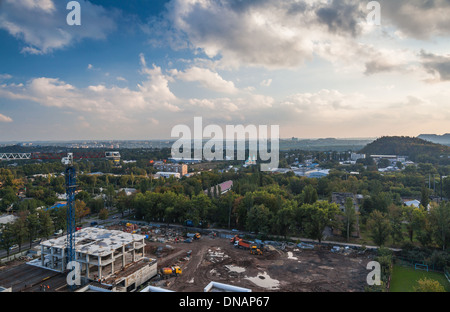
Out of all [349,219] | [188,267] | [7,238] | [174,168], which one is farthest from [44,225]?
[174,168]

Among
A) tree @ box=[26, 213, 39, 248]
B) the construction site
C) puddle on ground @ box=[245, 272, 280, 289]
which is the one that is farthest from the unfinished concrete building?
puddle on ground @ box=[245, 272, 280, 289]

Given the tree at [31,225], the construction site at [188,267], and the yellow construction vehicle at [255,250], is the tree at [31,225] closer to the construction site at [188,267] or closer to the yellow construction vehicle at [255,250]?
the construction site at [188,267]

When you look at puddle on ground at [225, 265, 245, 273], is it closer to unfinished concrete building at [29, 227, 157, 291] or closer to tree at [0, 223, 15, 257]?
unfinished concrete building at [29, 227, 157, 291]

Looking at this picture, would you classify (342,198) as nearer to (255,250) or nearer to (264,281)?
(255,250)
